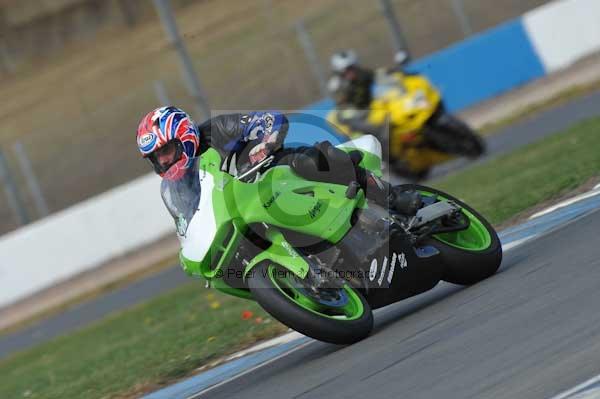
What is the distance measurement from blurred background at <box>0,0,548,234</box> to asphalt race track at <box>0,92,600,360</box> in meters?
3.31

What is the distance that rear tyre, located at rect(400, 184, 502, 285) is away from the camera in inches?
301

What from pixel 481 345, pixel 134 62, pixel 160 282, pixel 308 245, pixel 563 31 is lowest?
pixel 160 282

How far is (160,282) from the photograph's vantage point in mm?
15945

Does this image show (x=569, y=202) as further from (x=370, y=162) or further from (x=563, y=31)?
(x=563, y=31)

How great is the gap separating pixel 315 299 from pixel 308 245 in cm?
41

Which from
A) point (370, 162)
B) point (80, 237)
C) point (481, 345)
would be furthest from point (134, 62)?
point (481, 345)

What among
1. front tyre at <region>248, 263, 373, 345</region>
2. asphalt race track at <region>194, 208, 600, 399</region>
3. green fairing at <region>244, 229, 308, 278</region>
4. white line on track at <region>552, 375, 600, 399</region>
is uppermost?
green fairing at <region>244, 229, 308, 278</region>

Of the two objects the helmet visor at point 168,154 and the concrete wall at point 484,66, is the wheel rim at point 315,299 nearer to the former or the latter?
the helmet visor at point 168,154

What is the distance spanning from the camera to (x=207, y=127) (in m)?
7.55

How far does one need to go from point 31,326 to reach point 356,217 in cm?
1012

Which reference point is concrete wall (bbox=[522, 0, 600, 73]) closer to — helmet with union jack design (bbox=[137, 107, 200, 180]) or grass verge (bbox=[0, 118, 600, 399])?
grass verge (bbox=[0, 118, 600, 399])

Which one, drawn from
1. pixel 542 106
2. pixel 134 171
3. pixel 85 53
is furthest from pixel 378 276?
pixel 85 53

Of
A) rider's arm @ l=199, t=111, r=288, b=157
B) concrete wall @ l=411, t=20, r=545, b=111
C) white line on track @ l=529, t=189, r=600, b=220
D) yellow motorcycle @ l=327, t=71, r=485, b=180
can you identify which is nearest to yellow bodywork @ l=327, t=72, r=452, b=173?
yellow motorcycle @ l=327, t=71, r=485, b=180

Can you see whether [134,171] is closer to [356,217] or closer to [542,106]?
[542,106]
